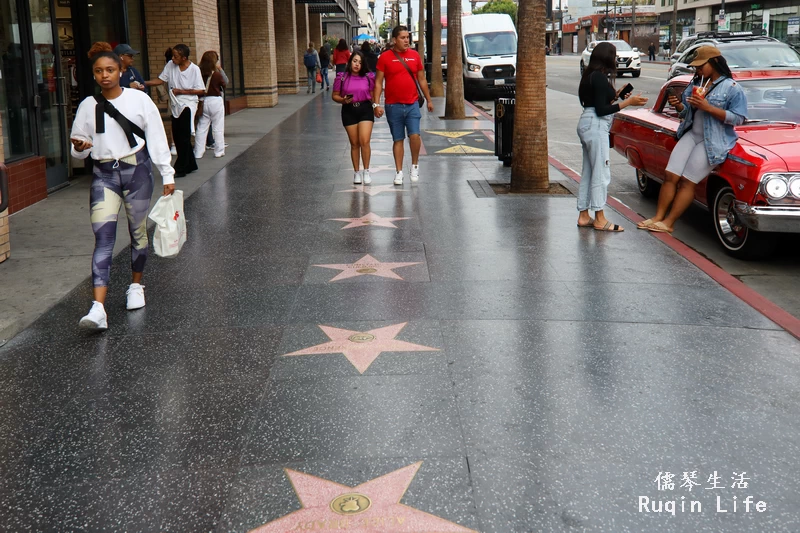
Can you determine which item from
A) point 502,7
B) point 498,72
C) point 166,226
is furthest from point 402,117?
point 502,7

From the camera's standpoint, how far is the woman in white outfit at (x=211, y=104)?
44.4ft

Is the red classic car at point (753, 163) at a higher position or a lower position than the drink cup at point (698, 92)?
lower

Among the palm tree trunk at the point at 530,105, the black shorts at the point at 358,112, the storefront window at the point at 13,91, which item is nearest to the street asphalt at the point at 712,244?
the palm tree trunk at the point at 530,105

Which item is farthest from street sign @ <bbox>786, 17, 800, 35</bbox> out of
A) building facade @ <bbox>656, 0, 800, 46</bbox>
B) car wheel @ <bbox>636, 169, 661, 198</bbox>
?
car wheel @ <bbox>636, 169, 661, 198</bbox>

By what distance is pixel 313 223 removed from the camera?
8992 millimetres

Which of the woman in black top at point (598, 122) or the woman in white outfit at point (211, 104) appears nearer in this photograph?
the woman in black top at point (598, 122)

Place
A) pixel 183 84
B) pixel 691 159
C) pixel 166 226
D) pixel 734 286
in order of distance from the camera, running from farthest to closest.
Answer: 1. pixel 183 84
2. pixel 691 159
3. pixel 734 286
4. pixel 166 226

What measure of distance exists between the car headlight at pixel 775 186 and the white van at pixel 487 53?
21.1 meters

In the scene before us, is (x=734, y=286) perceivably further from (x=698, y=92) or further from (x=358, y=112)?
(x=358, y=112)

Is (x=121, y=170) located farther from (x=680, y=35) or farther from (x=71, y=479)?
(x=680, y=35)

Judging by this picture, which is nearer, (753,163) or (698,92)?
(753,163)

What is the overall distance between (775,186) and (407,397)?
427 centimetres

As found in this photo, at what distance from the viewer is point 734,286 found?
6641mm

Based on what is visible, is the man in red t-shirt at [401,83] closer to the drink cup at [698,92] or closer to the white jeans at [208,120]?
the drink cup at [698,92]
